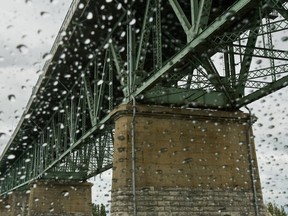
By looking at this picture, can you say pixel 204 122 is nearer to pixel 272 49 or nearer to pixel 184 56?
pixel 272 49

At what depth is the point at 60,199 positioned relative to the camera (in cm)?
2980

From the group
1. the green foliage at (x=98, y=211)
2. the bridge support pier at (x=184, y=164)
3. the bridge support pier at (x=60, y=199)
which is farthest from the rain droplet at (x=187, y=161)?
the green foliage at (x=98, y=211)

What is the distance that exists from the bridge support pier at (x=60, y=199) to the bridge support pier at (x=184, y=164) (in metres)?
18.4

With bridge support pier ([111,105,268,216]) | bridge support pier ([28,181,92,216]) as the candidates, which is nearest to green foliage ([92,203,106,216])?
bridge support pier ([28,181,92,216])

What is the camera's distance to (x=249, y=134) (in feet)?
42.9

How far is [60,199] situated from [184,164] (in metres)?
19.8

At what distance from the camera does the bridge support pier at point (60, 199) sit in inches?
1141

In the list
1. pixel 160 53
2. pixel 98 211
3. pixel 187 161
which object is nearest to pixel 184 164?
pixel 187 161

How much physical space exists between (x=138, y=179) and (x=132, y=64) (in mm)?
3668

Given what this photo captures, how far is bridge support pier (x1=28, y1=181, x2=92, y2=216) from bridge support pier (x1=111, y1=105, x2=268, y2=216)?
1843 centimetres

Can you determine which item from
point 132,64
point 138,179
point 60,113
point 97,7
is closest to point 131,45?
point 132,64

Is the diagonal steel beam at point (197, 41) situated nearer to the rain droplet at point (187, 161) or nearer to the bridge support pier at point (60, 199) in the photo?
the rain droplet at point (187, 161)

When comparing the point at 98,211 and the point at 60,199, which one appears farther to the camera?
the point at 98,211

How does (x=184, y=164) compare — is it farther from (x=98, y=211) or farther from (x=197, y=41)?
(x=98, y=211)
